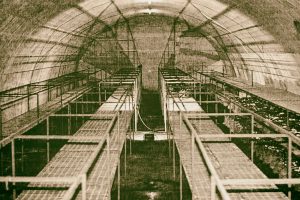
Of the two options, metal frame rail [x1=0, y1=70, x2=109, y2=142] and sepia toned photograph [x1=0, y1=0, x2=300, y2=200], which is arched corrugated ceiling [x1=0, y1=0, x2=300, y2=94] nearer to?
sepia toned photograph [x1=0, y1=0, x2=300, y2=200]

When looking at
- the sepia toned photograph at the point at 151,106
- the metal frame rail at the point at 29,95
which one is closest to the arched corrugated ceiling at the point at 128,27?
the sepia toned photograph at the point at 151,106

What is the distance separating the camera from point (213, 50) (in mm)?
22672

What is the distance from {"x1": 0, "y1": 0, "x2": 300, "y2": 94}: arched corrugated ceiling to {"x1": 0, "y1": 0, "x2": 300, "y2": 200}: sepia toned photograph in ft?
0.26

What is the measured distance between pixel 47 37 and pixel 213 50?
10.5 meters

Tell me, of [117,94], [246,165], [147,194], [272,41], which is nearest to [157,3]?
[117,94]

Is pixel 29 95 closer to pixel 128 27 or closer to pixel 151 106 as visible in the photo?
pixel 151 106

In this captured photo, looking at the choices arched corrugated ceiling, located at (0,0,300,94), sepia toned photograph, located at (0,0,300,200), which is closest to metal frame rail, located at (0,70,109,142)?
sepia toned photograph, located at (0,0,300,200)

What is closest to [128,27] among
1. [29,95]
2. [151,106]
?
[151,106]

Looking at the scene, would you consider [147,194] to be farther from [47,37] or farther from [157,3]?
[157,3]

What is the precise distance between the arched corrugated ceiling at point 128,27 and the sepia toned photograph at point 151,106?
0.26ft

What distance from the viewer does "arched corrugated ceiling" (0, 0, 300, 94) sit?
12.9 metres

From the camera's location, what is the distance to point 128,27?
22.4 meters

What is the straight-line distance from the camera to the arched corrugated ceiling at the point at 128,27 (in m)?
12.9

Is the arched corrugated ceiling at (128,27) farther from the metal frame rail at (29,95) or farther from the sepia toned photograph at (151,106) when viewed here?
the metal frame rail at (29,95)
